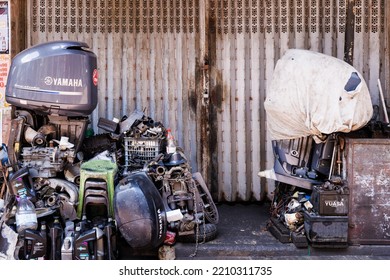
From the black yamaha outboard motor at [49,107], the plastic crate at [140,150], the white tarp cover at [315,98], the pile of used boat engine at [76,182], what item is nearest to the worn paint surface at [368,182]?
the white tarp cover at [315,98]

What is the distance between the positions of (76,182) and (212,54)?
272cm

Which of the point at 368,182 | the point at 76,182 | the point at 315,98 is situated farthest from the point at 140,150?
the point at 368,182

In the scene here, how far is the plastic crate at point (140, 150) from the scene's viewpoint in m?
6.36

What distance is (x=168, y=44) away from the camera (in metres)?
7.57

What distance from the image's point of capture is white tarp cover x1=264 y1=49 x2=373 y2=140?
224 inches

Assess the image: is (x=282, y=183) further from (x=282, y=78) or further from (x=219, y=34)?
(x=219, y=34)

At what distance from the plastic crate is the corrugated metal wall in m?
1.25

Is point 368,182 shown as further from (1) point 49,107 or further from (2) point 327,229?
(1) point 49,107

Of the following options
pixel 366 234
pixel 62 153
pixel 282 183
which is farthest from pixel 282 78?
pixel 62 153

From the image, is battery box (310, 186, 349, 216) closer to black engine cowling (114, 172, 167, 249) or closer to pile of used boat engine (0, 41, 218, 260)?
pile of used boat engine (0, 41, 218, 260)

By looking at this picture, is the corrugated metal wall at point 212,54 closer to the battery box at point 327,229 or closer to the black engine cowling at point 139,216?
the battery box at point 327,229

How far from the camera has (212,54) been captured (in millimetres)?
7539

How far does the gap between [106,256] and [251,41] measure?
145 inches
